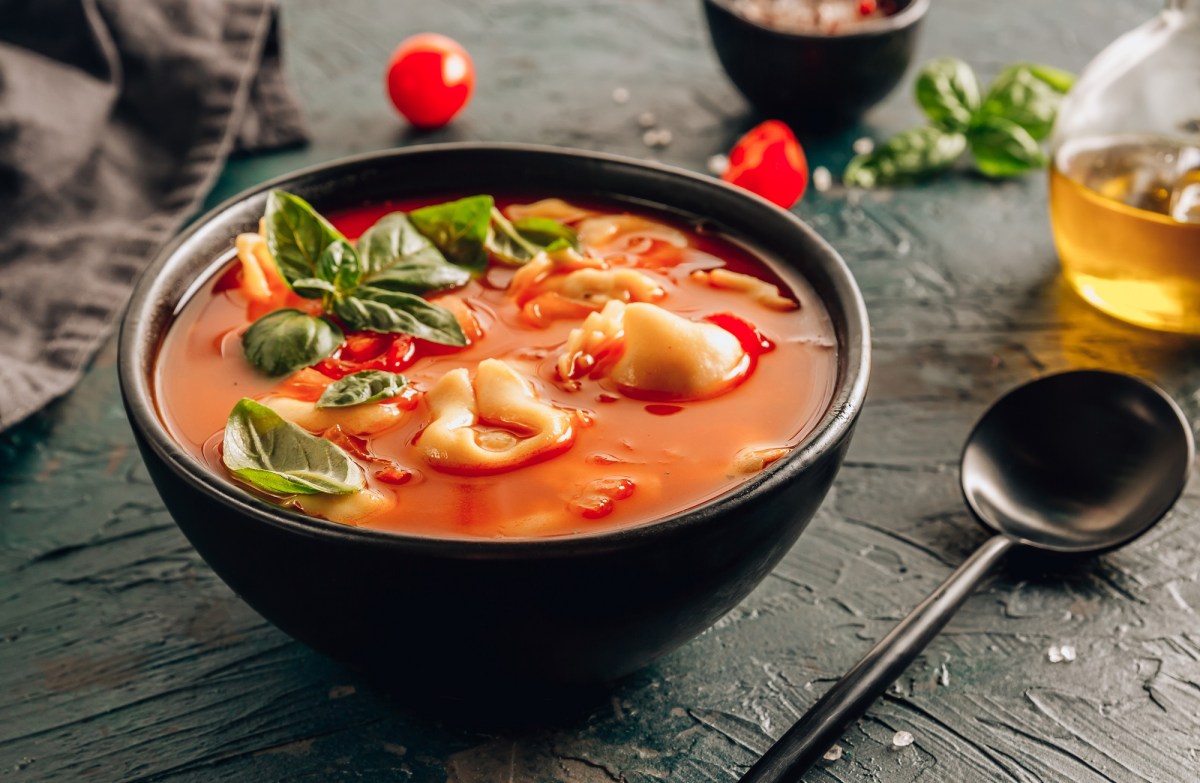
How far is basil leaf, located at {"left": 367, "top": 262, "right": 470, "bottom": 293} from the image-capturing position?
2125 mm

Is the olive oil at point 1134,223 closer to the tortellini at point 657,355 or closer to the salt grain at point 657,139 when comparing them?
the salt grain at point 657,139

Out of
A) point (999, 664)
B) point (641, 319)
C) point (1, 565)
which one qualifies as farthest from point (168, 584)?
point (999, 664)

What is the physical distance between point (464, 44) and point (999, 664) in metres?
2.86

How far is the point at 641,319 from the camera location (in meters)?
1.95

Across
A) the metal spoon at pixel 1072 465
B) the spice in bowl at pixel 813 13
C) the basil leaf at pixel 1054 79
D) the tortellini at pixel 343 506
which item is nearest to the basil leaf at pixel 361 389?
the tortellini at pixel 343 506

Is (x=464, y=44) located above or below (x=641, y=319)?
below

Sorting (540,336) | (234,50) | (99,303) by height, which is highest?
Result: (540,336)

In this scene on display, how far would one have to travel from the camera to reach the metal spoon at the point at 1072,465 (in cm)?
224

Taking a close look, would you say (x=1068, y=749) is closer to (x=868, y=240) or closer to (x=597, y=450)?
(x=597, y=450)

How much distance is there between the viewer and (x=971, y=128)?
352 centimetres

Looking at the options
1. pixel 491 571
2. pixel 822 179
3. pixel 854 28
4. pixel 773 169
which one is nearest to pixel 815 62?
pixel 854 28

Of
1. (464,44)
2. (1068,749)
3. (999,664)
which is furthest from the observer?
(464,44)

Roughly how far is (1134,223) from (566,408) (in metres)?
1.54

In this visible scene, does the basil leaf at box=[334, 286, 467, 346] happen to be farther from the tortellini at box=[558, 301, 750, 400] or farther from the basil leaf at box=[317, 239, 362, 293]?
the tortellini at box=[558, 301, 750, 400]
